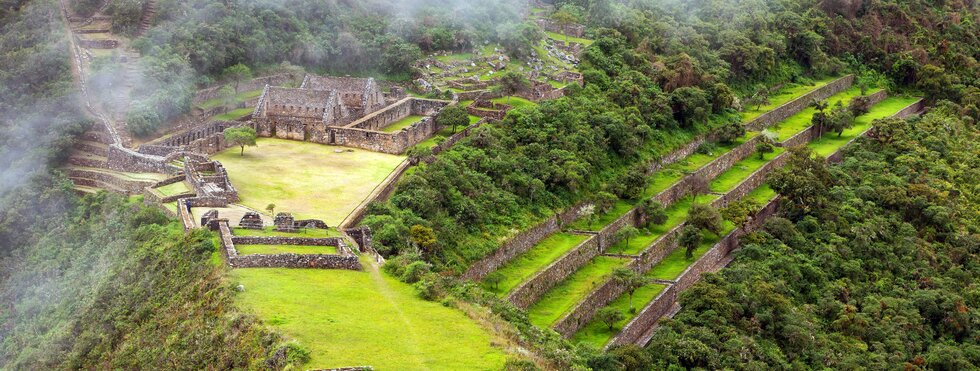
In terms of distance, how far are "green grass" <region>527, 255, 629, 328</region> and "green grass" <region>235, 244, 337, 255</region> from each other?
407 inches

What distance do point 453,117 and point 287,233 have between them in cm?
2092

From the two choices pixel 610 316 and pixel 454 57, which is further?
pixel 454 57

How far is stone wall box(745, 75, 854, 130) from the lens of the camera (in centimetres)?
8575

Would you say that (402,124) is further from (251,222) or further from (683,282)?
(251,222)

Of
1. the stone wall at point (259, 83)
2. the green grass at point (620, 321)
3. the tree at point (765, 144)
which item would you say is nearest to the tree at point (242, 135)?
the stone wall at point (259, 83)

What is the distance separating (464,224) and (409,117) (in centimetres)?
1604

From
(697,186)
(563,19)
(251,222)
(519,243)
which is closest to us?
(251,222)

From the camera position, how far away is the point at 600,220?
2616 inches

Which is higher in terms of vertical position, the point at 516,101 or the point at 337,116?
the point at 337,116

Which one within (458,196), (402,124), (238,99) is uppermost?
(238,99)

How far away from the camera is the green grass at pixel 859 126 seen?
83.6 meters

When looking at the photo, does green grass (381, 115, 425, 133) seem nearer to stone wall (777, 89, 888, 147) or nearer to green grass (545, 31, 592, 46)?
green grass (545, 31, 592, 46)

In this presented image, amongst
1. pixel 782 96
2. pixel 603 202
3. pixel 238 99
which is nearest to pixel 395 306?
pixel 603 202

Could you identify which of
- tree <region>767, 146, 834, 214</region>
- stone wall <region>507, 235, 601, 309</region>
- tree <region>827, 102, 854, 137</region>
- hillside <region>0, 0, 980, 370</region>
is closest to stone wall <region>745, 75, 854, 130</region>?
hillside <region>0, 0, 980, 370</region>
